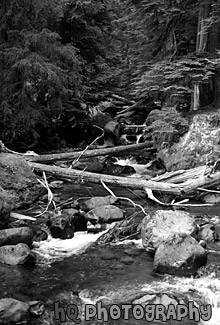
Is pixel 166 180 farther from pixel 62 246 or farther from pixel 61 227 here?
pixel 62 246

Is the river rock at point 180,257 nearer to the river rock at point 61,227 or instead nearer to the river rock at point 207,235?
the river rock at point 207,235

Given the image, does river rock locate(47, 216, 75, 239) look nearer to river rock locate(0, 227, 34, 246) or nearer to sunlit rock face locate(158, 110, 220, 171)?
river rock locate(0, 227, 34, 246)

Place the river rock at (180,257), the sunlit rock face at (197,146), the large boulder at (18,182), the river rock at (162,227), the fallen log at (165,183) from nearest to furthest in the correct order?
1. the river rock at (180,257)
2. the river rock at (162,227)
3. the fallen log at (165,183)
4. the large boulder at (18,182)
5. the sunlit rock face at (197,146)

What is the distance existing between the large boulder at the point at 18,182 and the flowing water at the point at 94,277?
271cm

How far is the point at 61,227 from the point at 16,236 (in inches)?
45.2

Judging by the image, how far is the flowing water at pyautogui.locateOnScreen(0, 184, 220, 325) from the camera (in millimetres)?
6082

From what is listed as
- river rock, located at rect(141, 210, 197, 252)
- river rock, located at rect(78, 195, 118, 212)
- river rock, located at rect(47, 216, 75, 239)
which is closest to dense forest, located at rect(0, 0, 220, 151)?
river rock, located at rect(78, 195, 118, 212)

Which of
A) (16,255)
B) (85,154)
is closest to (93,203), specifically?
(16,255)

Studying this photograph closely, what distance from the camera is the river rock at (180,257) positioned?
666 centimetres

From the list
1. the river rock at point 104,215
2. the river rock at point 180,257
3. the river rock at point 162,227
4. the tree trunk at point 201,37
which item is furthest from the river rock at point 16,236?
the tree trunk at point 201,37

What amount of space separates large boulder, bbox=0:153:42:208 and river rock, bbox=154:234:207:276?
4.87 meters

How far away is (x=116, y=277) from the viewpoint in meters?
6.72

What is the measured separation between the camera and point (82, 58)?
1816cm

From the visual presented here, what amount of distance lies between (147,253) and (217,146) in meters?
6.90
